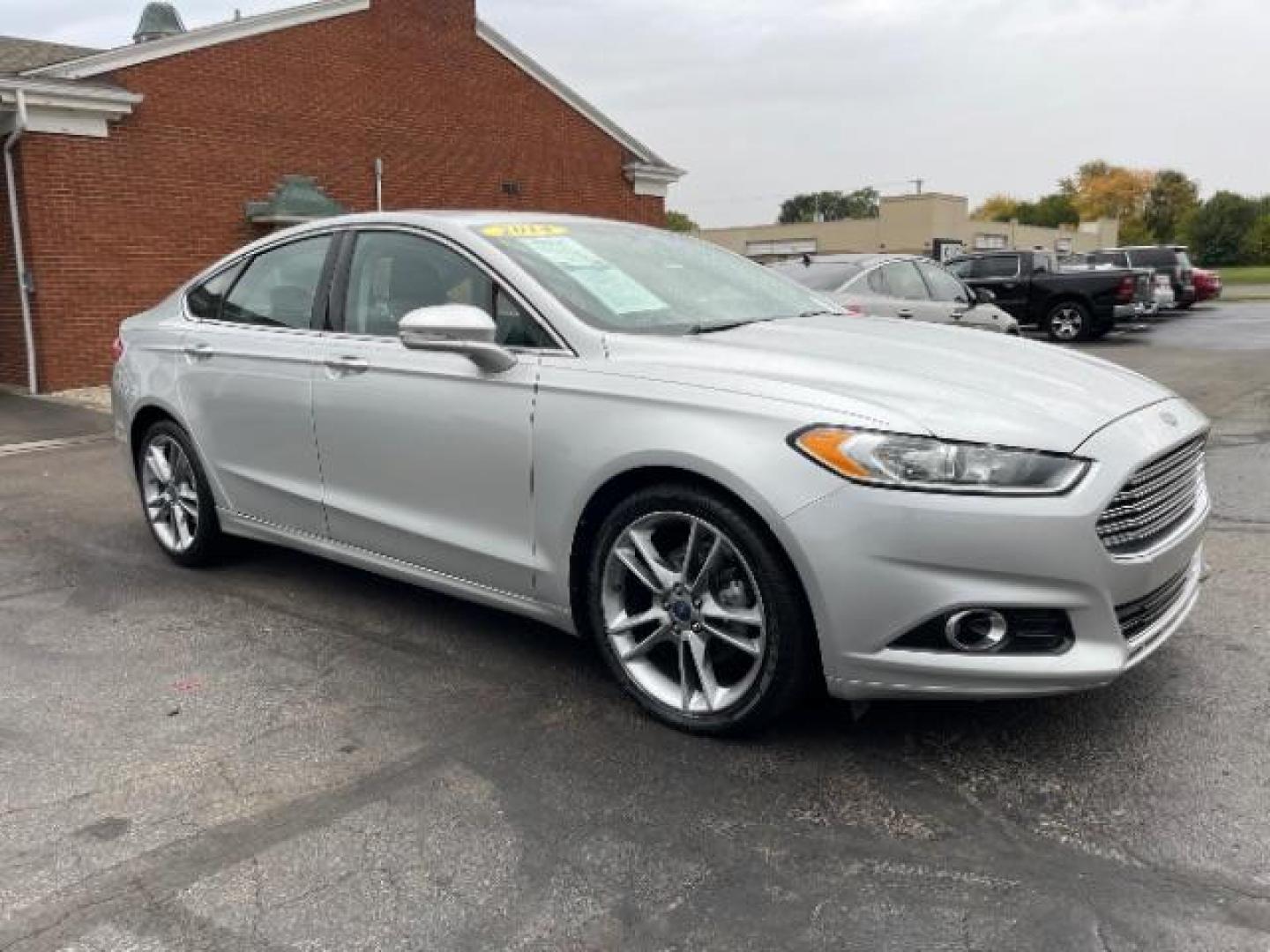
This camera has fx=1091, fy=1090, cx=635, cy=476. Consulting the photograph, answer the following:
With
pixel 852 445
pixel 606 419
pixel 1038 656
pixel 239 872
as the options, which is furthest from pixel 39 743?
pixel 1038 656

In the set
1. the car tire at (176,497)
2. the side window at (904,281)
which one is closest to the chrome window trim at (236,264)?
the car tire at (176,497)

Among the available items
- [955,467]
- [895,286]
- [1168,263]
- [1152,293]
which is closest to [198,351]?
[955,467]

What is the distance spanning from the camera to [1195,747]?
315cm

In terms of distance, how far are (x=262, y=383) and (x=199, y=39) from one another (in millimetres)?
10827

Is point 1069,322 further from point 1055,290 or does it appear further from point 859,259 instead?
point 859,259

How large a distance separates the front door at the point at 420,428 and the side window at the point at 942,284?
7.82 meters

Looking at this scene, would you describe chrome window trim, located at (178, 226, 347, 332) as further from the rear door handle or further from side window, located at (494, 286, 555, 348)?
side window, located at (494, 286, 555, 348)

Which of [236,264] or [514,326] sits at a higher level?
[236,264]

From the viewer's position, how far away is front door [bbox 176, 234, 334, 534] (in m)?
4.36

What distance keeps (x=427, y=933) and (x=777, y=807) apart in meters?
0.98

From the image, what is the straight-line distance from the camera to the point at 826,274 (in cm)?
1013

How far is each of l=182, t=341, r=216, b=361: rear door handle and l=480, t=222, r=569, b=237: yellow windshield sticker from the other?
5.24 feet

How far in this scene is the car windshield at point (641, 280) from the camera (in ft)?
12.0

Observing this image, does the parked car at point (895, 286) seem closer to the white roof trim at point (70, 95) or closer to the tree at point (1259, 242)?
the white roof trim at point (70, 95)
